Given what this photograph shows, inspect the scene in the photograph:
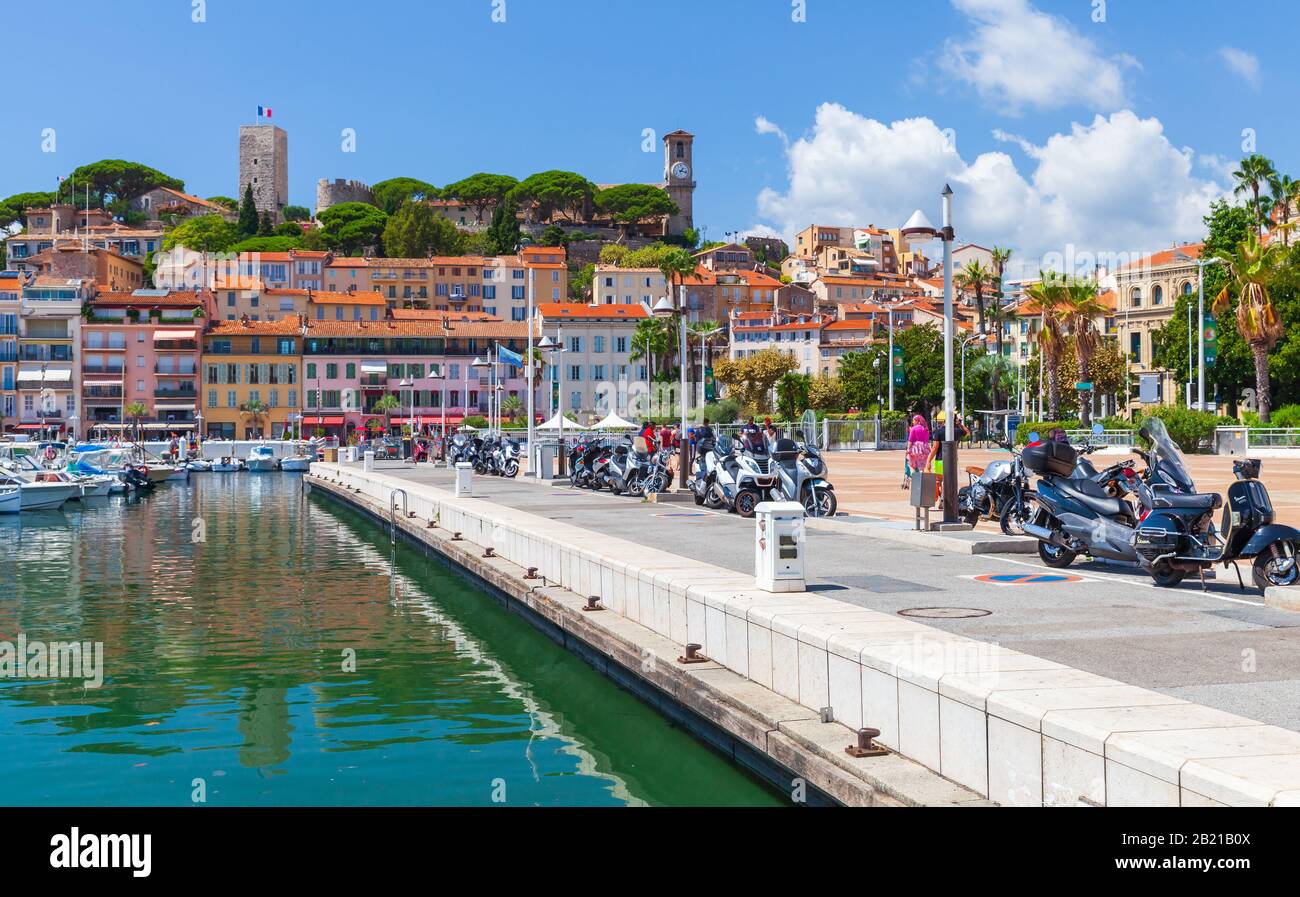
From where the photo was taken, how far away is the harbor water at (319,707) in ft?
32.2

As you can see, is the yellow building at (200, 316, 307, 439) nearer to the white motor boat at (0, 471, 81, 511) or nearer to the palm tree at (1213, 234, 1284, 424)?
the white motor boat at (0, 471, 81, 511)

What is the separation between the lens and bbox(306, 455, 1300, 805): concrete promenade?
235 inches

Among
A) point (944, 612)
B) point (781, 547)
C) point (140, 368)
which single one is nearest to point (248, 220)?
point (140, 368)

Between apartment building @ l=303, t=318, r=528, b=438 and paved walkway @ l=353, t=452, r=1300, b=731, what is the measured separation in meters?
88.5

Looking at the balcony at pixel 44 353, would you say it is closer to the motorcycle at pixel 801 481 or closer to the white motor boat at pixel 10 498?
the white motor boat at pixel 10 498

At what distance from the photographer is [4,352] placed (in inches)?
3986

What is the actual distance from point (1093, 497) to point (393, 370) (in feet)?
318

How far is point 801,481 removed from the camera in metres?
22.8

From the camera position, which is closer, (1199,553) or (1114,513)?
(1199,553)

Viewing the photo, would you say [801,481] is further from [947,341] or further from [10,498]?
[10,498]
